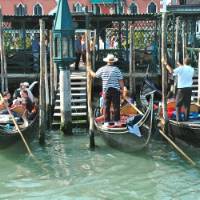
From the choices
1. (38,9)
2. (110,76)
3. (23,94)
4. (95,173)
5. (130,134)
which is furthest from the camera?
(38,9)

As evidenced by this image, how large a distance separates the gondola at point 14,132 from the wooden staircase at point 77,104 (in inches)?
38.2

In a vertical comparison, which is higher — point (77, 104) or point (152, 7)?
point (152, 7)

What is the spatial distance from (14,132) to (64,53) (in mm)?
1623

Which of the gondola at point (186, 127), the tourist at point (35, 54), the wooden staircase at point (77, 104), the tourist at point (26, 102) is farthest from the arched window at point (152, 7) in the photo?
the tourist at point (26, 102)

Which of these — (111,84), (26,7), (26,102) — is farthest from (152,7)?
(111,84)

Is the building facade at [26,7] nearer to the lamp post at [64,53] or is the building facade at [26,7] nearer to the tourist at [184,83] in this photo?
the lamp post at [64,53]

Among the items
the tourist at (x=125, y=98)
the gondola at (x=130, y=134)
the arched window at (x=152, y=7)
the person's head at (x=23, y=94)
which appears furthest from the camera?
the arched window at (x=152, y=7)

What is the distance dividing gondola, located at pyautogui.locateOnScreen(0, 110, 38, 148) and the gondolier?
1.06m

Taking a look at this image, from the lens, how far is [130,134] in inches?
270

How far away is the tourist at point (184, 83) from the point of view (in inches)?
283

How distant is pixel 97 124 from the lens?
24.7 feet

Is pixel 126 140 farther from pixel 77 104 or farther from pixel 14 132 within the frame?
pixel 77 104

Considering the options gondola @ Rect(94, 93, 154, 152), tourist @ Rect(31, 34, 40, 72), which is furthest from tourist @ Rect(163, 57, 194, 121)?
tourist @ Rect(31, 34, 40, 72)

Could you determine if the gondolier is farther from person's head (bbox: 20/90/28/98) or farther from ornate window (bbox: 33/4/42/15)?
ornate window (bbox: 33/4/42/15)
